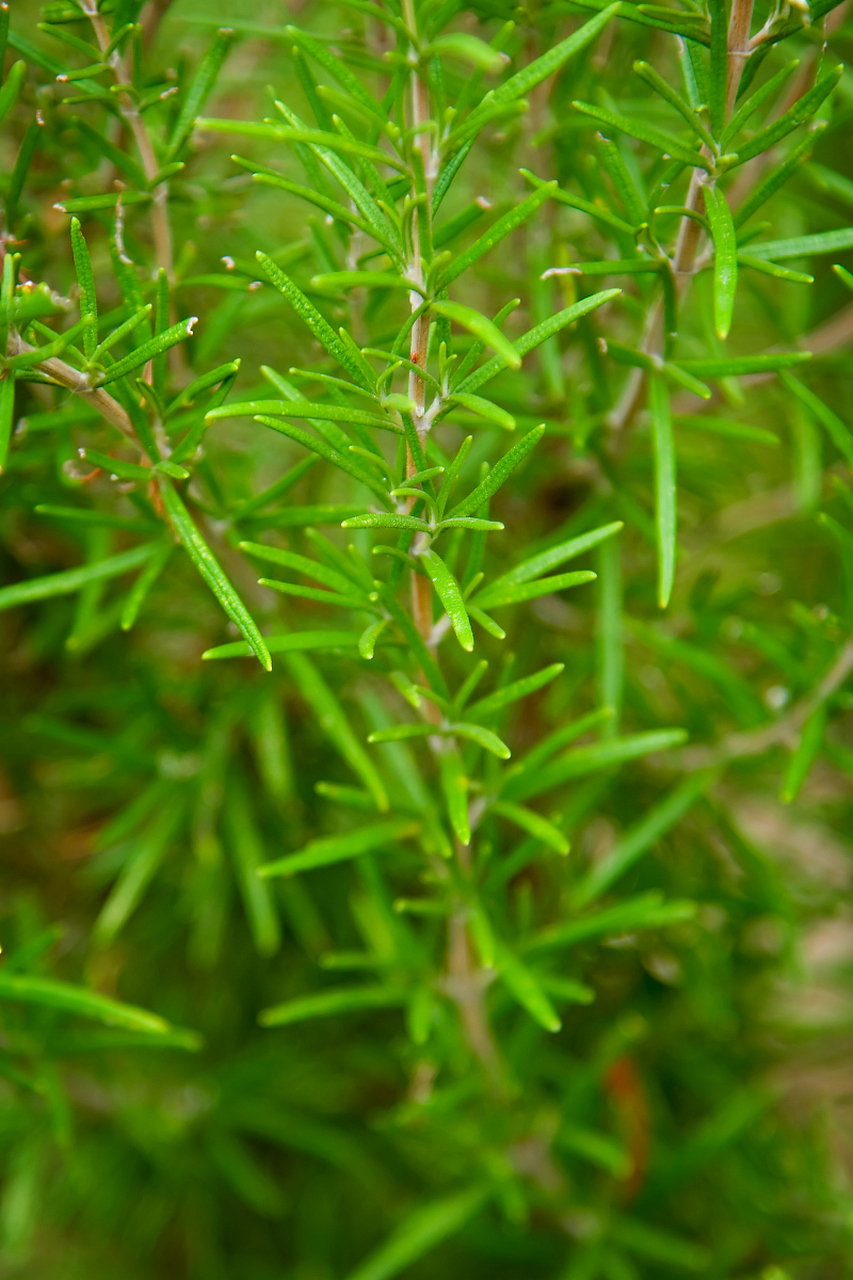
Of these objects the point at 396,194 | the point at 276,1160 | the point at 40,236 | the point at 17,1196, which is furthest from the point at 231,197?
the point at 276,1160

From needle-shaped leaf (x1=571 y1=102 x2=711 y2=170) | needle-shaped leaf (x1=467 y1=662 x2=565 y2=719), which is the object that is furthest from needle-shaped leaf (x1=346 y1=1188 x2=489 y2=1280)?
needle-shaped leaf (x1=571 y1=102 x2=711 y2=170)

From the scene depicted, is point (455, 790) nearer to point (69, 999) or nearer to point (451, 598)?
point (451, 598)

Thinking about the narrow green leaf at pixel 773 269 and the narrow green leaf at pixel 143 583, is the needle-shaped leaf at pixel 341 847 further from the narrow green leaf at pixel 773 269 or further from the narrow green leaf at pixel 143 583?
the narrow green leaf at pixel 773 269

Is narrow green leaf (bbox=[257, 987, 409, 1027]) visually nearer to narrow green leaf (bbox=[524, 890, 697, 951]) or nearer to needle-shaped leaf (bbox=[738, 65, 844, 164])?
narrow green leaf (bbox=[524, 890, 697, 951])

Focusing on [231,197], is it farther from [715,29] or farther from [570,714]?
[570,714]

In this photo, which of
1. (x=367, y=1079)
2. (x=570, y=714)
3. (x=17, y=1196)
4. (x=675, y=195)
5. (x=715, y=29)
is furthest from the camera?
(x=367, y=1079)

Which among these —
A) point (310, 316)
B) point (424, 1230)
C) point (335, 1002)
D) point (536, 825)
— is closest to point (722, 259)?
point (310, 316)
